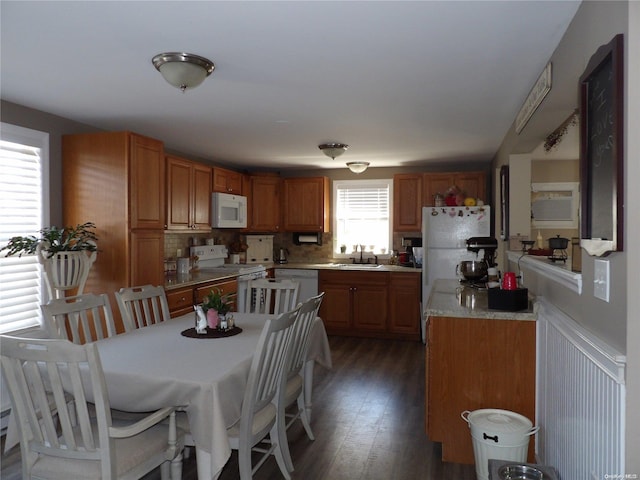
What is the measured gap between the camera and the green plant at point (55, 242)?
3131mm

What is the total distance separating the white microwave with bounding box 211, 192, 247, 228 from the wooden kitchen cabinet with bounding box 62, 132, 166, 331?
156 cm

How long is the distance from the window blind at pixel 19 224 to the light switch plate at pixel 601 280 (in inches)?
140

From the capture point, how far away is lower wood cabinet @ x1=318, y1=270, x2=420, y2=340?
5680 mm

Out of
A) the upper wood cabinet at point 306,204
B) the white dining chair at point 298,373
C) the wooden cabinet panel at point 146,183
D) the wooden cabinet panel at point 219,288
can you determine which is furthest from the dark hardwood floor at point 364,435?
the upper wood cabinet at point 306,204

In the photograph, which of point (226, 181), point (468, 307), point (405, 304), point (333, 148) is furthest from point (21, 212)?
point (405, 304)

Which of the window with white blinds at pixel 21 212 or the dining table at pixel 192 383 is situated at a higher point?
the window with white blinds at pixel 21 212

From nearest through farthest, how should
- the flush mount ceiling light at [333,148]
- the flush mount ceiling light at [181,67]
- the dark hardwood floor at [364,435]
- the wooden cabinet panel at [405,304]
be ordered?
the flush mount ceiling light at [181,67], the dark hardwood floor at [364,435], the flush mount ceiling light at [333,148], the wooden cabinet panel at [405,304]

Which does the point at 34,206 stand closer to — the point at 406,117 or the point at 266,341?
the point at 266,341

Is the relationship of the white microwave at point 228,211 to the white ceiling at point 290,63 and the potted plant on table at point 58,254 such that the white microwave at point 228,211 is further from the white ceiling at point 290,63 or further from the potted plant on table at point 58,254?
the potted plant on table at point 58,254

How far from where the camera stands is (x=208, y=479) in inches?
75.9

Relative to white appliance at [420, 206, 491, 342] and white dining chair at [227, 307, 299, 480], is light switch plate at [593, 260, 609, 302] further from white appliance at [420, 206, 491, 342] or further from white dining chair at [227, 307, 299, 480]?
white appliance at [420, 206, 491, 342]

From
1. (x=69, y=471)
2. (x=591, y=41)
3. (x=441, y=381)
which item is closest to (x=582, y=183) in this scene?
(x=591, y=41)

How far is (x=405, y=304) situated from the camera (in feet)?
18.7

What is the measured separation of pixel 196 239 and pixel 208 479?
13.5 ft
